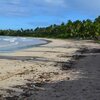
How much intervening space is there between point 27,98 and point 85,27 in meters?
88.1

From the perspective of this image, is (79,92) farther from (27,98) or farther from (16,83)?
(16,83)

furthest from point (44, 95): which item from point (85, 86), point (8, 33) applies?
point (8, 33)

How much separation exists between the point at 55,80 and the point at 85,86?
186 centimetres

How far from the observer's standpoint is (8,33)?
161 m

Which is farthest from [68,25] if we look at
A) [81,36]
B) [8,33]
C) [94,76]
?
[94,76]

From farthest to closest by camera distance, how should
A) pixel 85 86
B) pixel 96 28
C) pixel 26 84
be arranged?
pixel 96 28
pixel 26 84
pixel 85 86

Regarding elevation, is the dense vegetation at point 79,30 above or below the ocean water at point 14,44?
above

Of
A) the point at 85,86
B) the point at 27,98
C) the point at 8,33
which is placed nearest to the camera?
the point at 27,98

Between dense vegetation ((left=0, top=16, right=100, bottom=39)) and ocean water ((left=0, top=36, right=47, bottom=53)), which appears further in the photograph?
dense vegetation ((left=0, top=16, right=100, bottom=39))

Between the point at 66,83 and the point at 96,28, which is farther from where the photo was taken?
the point at 96,28

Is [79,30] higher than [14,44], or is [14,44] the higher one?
[79,30]

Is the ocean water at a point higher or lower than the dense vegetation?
lower

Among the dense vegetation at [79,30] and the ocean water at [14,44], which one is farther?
the dense vegetation at [79,30]

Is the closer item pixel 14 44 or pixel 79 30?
pixel 14 44
